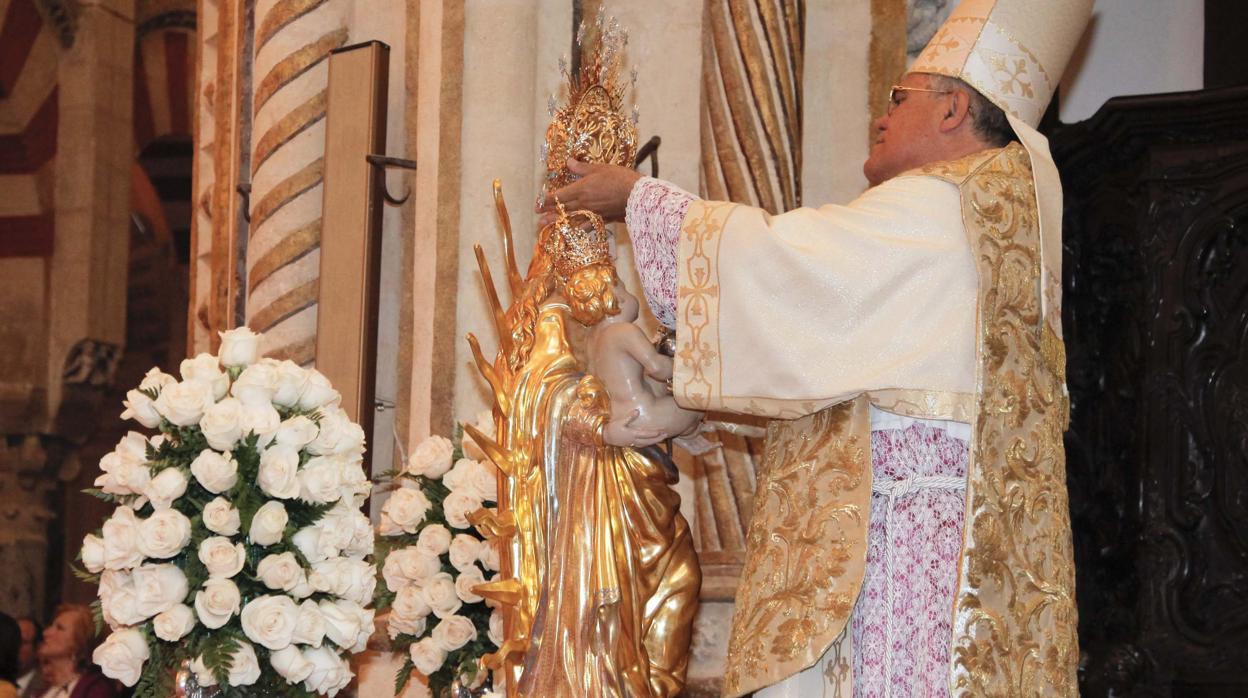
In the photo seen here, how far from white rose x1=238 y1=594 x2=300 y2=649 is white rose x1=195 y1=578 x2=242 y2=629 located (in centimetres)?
4

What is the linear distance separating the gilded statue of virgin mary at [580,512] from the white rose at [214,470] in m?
0.53

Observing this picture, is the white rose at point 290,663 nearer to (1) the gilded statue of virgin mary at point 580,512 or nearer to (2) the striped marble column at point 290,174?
(1) the gilded statue of virgin mary at point 580,512

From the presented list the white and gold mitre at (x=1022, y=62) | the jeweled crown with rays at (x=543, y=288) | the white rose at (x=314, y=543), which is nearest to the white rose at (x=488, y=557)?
the jeweled crown with rays at (x=543, y=288)

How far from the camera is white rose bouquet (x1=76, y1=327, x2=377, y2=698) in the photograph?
3254 mm

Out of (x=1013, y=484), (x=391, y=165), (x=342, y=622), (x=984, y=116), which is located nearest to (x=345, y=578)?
(x=342, y=622)

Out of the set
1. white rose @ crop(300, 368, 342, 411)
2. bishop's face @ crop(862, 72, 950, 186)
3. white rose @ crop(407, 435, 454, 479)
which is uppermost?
bishop's face @ crop(862, 72, 950, 186)

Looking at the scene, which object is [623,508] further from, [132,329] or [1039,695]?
[132,329]

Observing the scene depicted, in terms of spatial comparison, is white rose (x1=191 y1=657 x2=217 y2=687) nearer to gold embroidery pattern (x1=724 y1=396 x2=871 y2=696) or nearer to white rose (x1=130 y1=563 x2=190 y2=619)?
white rose (x1=130 y1=563 x2=190 y2=619)

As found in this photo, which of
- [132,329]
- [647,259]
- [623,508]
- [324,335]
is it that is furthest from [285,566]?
[132,329]

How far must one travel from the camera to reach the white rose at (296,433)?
3357mm

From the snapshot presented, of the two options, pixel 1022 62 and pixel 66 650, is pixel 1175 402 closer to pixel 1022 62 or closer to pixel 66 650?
pixel 1022 62

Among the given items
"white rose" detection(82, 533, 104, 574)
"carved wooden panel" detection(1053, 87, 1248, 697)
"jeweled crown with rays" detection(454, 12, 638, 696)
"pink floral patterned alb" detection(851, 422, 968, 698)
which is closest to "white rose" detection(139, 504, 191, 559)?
"white rose" detection(82, 533, 104, 574)

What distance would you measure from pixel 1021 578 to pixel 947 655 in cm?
24

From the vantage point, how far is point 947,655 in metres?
2.98
